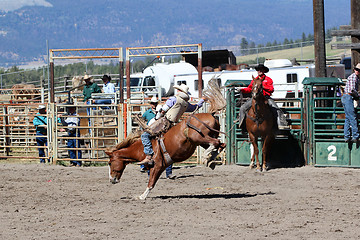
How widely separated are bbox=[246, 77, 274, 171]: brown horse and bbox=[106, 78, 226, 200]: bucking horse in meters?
2.94

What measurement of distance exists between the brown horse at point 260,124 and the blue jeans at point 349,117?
1690 mm

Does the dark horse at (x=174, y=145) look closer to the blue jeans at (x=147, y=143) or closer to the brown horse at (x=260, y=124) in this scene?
the blue jeans at (x=147, y=143)

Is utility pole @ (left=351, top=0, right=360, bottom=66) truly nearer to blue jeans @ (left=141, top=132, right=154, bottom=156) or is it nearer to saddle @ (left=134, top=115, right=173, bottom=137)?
saddle @ (left=134, top=115, right=173, bottom=137)

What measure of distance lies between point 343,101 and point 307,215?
5823 mm

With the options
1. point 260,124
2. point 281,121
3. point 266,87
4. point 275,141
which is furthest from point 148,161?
point 275,141

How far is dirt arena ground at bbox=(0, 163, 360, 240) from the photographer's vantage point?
295 inches

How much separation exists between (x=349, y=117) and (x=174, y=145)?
5252mm

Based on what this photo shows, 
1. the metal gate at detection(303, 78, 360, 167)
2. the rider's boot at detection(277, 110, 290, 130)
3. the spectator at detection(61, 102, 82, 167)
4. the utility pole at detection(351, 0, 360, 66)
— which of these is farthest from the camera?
the spectator at detection(61, 102, 82, 167)

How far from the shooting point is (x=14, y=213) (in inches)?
357

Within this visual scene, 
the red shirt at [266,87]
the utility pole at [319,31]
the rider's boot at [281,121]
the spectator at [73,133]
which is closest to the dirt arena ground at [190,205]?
the rider's boot at [281,121]

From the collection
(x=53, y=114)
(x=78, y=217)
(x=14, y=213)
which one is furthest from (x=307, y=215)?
(x=53, y=114)

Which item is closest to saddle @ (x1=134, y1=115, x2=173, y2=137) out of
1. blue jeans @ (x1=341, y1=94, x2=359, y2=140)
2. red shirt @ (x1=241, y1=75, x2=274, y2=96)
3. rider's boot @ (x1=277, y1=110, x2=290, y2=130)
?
red shirt @ (x1=241, y1=75, x2=274, y2=96)

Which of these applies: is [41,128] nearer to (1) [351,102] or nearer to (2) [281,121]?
(2) [281,121]

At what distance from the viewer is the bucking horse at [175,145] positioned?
974 cm
